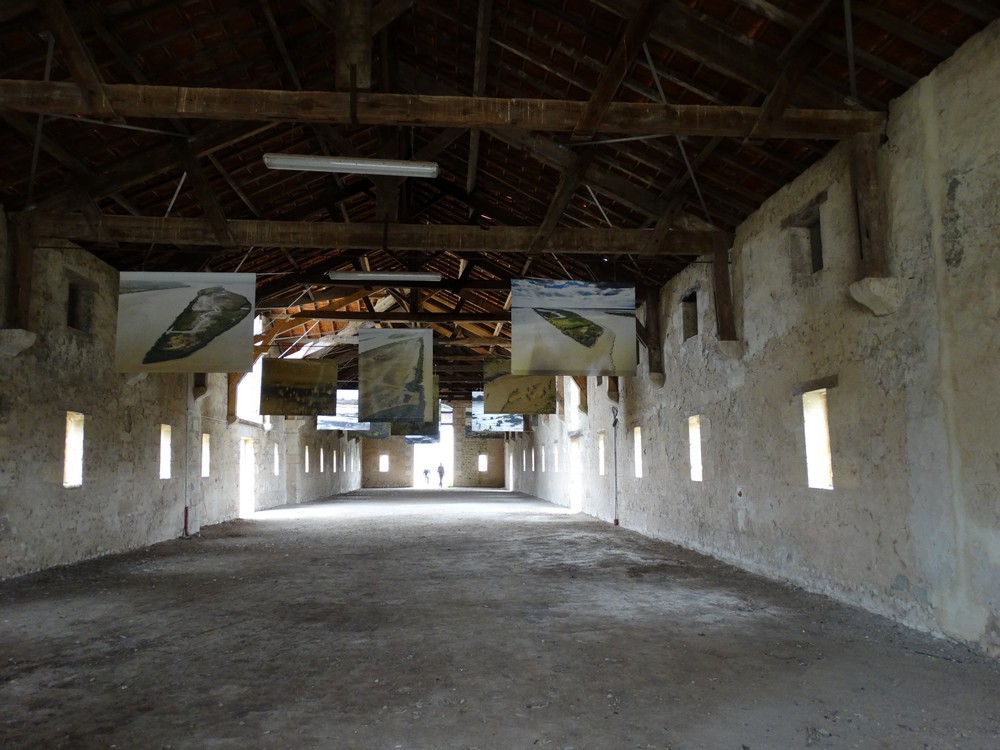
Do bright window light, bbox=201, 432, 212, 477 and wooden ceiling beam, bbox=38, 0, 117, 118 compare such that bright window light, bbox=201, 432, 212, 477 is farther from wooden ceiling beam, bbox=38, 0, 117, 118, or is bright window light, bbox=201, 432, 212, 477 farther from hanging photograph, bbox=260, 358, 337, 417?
wooden ceiling beam, bbox=38, 0, 117, 118

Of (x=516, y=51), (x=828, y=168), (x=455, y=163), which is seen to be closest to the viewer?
(x=828, y=168)

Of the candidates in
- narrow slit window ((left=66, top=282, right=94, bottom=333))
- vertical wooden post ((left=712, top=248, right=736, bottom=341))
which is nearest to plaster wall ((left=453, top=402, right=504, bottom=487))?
narrow slit window ((left=66, top=282, right=94, bottom=333))

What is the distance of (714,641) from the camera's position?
5.66 metres

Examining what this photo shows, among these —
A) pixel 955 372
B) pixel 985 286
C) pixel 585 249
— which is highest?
pixel 585 249

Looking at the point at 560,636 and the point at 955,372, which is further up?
the point at 955,372

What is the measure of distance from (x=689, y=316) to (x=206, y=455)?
1154cm

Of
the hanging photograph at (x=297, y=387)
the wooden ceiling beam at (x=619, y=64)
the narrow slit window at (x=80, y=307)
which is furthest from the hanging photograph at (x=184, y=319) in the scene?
the hanging photograph at (x=297, y=387)

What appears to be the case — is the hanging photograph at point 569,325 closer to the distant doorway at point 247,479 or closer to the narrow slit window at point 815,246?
the narrow slit window at point 815,246

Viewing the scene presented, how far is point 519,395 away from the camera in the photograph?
17.8m

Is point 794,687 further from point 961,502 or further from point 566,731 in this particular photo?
point 961,502

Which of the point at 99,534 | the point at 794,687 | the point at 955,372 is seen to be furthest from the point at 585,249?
the point at 99,534

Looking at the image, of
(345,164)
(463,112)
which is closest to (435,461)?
(345,164)

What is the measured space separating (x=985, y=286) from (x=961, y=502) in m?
1.63

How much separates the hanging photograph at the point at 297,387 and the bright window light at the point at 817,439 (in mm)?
11280
